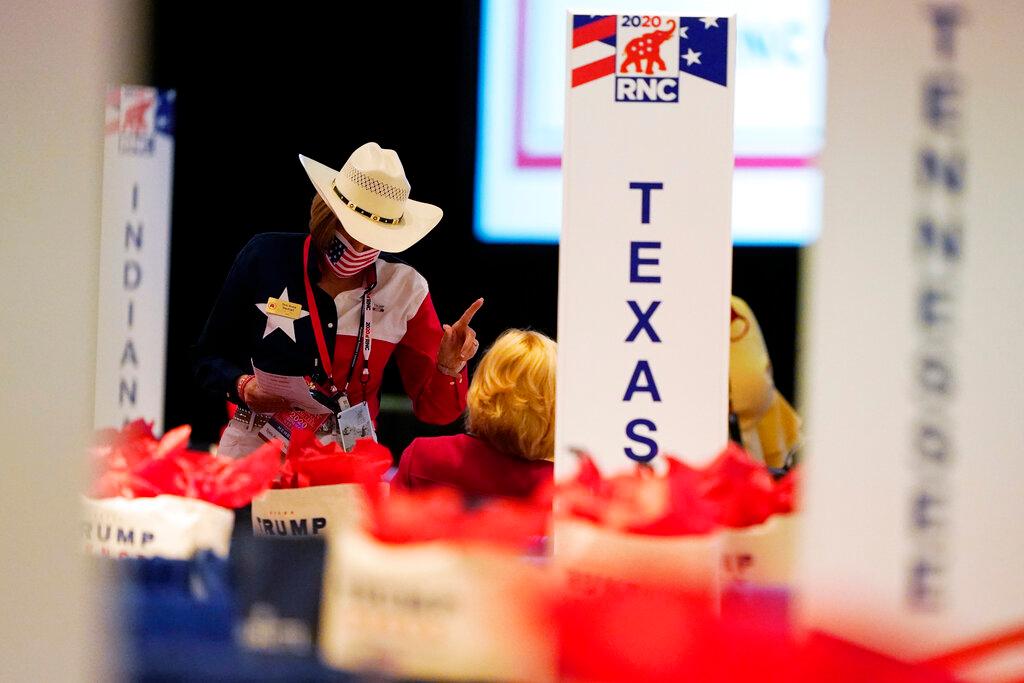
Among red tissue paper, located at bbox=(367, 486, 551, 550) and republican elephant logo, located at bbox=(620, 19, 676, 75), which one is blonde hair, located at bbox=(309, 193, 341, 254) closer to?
republican elephant logo, located at bbox=(620, 19, 676, 75)

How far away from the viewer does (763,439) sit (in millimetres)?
3992

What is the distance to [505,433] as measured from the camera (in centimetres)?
246

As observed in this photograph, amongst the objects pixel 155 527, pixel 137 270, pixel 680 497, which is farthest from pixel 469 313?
pixel 137 270

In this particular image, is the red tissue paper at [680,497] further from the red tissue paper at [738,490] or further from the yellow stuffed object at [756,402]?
the yellow stuffed object at [756,402]

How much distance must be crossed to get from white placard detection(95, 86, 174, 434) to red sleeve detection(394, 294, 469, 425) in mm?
1072

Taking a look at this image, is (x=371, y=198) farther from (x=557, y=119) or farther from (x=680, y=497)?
(x=557, y=119)

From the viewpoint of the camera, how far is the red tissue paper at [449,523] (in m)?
1.18

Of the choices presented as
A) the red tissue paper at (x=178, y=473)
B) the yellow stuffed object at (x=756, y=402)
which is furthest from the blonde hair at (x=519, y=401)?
the yellow stuffed object at (x=756, y=402)

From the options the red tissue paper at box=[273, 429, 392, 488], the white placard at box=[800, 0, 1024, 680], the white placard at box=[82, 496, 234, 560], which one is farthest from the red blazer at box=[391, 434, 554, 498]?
the white placard at box=[800, 0, 1024, 680]

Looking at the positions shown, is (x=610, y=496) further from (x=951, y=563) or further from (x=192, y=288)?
(x=192, y=288)

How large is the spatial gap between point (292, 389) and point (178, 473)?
1.21 m

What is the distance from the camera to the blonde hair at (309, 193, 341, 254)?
9.43 feet

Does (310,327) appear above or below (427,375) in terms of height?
above

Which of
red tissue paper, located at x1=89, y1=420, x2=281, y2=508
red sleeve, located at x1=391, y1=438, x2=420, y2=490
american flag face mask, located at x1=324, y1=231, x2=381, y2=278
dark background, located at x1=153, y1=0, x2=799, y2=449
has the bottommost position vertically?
red sleeve, located at x1=391, y1=438, x2=420, y2=490
